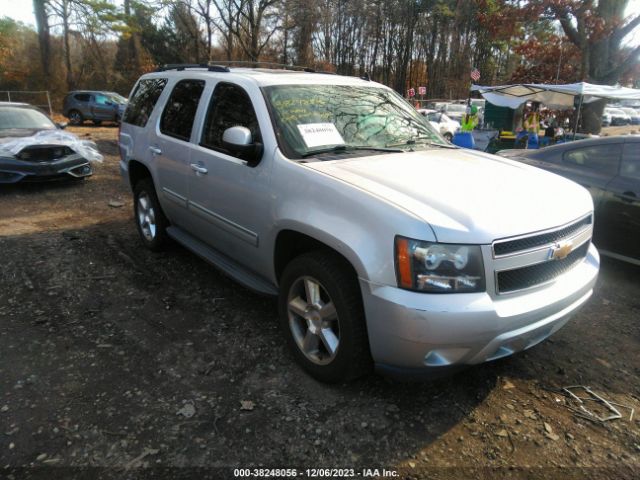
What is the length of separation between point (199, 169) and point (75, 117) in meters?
Result: 22.0

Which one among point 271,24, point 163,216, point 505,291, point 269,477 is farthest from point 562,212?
point 271,24

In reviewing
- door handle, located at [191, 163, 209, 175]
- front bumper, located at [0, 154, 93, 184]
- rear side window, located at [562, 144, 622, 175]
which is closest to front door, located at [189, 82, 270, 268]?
door handle, located at [191, 163, 209, 175]

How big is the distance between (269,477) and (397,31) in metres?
48.7

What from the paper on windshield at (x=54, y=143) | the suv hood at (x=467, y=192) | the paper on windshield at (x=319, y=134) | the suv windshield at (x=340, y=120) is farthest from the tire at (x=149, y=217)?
the paper on windshield at (x=54, y=143)

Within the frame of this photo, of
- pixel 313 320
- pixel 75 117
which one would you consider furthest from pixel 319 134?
pixel 75 117

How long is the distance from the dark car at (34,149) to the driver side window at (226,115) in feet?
18.9

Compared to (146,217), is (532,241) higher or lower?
higher

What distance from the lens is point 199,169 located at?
3.82 metres

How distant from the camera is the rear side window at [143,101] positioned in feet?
16.1

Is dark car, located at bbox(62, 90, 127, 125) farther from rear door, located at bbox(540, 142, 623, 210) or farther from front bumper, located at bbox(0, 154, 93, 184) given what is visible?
rear door, located at bbox(540, 142, 623, 210)

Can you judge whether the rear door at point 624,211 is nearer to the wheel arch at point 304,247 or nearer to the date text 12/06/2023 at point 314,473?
the wheel arch at point 304,247

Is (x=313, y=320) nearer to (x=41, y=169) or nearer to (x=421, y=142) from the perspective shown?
(x=421, y=142)

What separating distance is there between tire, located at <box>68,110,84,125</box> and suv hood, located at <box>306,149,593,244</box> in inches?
900

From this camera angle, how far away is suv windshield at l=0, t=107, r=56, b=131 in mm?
8602
